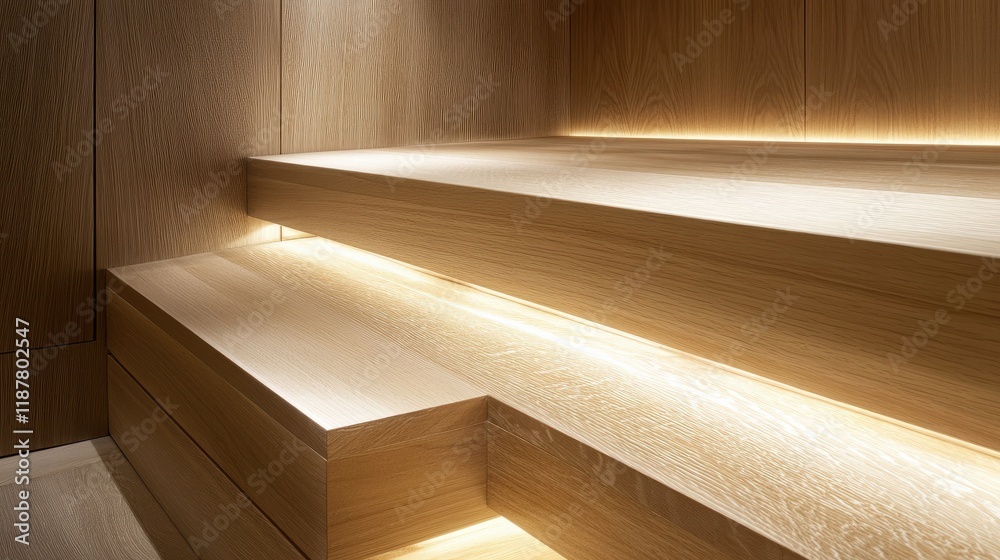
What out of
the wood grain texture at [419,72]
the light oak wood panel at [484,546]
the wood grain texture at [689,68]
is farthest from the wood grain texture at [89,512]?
the wood grain texture at [689,68]

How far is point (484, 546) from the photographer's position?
0.85 m

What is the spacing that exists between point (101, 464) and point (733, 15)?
1717 mm

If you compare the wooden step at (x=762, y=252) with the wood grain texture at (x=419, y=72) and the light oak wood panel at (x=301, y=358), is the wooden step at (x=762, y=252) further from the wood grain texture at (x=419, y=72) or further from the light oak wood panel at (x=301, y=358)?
the wood grain texture at (x=419, y=72)

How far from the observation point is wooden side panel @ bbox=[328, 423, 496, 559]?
773 mm

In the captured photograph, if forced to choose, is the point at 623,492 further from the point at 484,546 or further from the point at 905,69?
the point at 905,69

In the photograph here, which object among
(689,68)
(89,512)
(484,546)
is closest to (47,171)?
(89,512)

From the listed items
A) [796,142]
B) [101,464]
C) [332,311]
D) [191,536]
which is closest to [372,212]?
[332,311]

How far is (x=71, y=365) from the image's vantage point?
5.24 feet

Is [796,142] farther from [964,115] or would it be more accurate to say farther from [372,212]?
[372,212]

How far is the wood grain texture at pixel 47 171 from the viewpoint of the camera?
1.48 meters

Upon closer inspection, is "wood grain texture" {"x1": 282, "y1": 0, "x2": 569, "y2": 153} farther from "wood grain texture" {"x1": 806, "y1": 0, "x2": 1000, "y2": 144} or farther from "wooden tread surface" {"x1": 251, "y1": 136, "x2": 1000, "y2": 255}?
"wood grain texture" {"x1": 806, "y1": 0, "x2": 1000, "y2": 144}

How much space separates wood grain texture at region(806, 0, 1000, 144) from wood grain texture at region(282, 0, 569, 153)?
0.79 meters

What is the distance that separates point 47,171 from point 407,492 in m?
1.13

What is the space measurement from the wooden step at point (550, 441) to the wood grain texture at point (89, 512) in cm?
19
